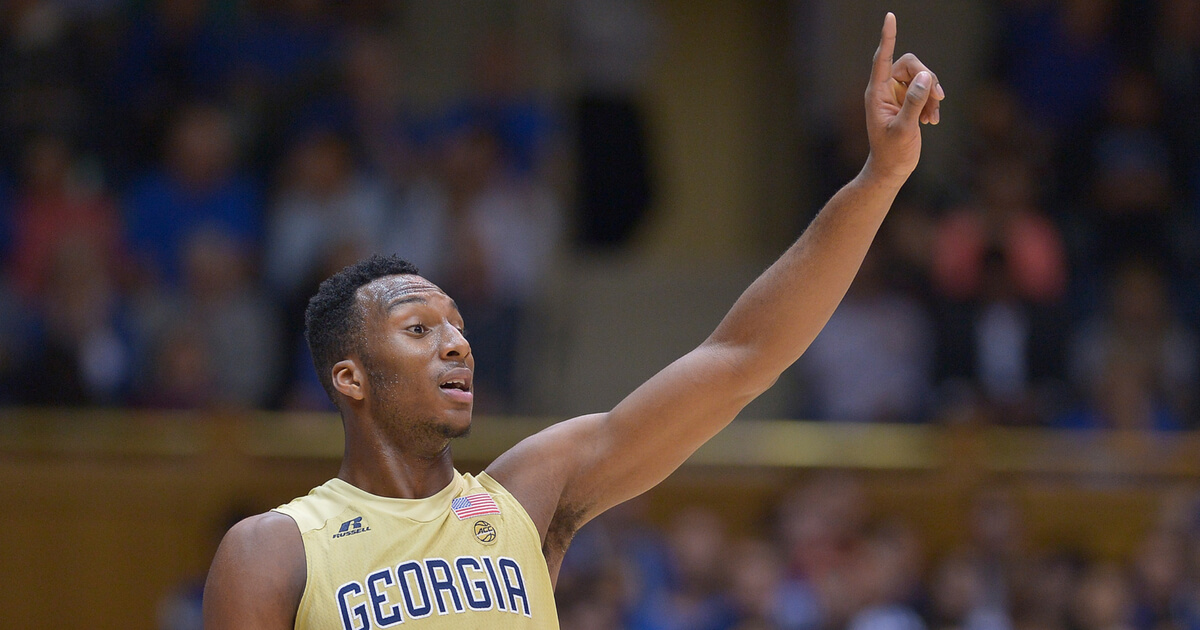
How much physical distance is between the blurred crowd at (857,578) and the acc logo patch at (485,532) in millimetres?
4313

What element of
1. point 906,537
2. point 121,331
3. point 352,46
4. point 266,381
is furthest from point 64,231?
point 906,537

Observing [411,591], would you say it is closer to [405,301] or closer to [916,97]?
[405,301]

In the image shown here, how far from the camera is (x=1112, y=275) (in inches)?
418

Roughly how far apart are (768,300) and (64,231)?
756 centimetres

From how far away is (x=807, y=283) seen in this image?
12.1 feet

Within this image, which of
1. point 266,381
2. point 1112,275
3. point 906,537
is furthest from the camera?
point 1112,275

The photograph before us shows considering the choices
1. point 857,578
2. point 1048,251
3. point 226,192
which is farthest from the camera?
point 1048,251

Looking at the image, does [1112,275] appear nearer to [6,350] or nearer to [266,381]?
[266,381]

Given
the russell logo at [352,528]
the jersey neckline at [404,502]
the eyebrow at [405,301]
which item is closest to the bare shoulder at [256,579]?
the russell logo at [352,528]

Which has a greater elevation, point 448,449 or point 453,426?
point 453,426

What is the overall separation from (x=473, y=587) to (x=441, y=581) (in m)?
0.08

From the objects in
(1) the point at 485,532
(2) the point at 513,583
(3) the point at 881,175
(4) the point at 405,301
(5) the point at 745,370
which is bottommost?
(2) the point at 513,583

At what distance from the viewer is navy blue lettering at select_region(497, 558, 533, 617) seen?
3547 millimetres

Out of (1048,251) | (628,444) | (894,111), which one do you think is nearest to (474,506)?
(628,444)
